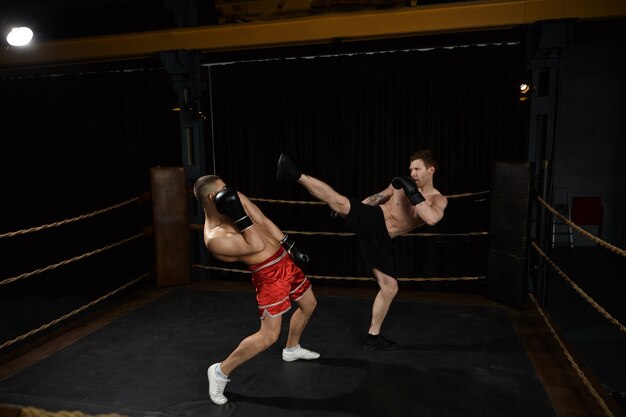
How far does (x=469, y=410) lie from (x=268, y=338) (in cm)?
102

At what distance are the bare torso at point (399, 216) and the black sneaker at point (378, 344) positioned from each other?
2.14 ft

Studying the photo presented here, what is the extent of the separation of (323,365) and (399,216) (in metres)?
1.02

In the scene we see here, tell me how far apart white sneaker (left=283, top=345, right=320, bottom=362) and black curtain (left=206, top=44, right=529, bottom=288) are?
2238 mm

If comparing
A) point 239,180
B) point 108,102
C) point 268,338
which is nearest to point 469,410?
point 268,338

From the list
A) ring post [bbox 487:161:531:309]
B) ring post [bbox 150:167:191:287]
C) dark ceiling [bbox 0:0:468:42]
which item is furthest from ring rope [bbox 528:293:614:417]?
dark ceiling [bbox 0:0:468:42]

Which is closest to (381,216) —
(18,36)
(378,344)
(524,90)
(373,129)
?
(378,344)

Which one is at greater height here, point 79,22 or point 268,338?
point 79,22

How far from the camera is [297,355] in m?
2.82

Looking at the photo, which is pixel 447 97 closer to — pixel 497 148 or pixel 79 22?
pixel 497 148

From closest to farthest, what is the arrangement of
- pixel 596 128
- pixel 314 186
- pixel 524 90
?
pixel 314 186, pixel 524 90, pixel 596 128

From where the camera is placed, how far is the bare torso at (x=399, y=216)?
2990mm

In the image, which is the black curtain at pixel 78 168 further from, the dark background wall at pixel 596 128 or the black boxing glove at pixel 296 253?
the dark background wall at pixel 596 128

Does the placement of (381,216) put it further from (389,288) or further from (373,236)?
(389,288)

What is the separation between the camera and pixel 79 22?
5848 mm
